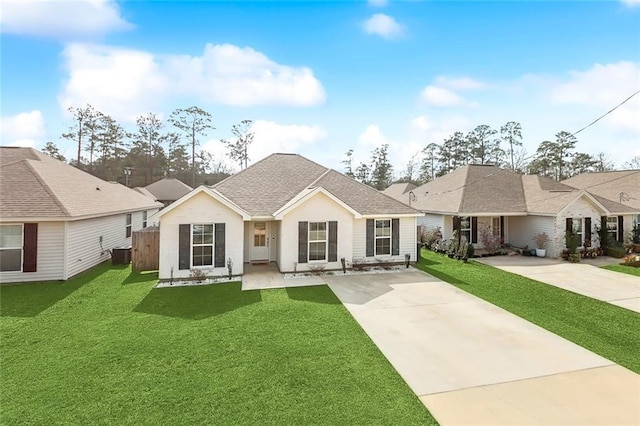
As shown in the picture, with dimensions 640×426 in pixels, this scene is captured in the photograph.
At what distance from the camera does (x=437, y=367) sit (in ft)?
20.5

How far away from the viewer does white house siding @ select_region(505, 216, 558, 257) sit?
696 inches

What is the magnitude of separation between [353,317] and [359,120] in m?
17.4

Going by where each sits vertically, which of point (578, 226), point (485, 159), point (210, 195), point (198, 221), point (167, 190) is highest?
point (485, 159)

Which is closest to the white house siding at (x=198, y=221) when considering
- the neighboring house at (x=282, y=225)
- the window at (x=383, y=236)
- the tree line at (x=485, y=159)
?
the neighboring house at (x=282, y=225)

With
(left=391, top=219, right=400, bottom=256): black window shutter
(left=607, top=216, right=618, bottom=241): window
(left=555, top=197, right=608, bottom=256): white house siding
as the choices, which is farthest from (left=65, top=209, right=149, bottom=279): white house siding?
(left=607, top=216, right=618, bottom=241): window

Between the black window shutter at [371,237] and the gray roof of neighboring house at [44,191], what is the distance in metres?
12.3

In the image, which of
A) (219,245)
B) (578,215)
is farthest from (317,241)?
(578,215)

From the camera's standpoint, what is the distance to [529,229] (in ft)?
63.2

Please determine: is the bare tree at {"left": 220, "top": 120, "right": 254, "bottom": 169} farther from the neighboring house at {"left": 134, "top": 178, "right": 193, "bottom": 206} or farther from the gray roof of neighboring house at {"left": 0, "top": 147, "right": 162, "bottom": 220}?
the gray roof of neighboring house at {"left": 0, "top": 147, "right": 162, "bottom": 220}

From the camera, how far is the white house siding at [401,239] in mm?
14969

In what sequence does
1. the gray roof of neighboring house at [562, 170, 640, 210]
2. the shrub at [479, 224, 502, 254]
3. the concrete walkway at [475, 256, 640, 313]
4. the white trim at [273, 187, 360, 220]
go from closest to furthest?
the concrete walkway at [475, 256, 640, 313]
the white trim at [273, 187, 360, 220]
the shrub at [479, 224, 502, 254]
the gray roof of neighboring house at [562, 170, 640, 210]

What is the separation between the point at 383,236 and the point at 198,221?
8568mm

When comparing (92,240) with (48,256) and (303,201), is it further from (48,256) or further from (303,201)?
(303,201)

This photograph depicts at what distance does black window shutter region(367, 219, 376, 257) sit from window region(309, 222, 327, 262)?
2257mm
